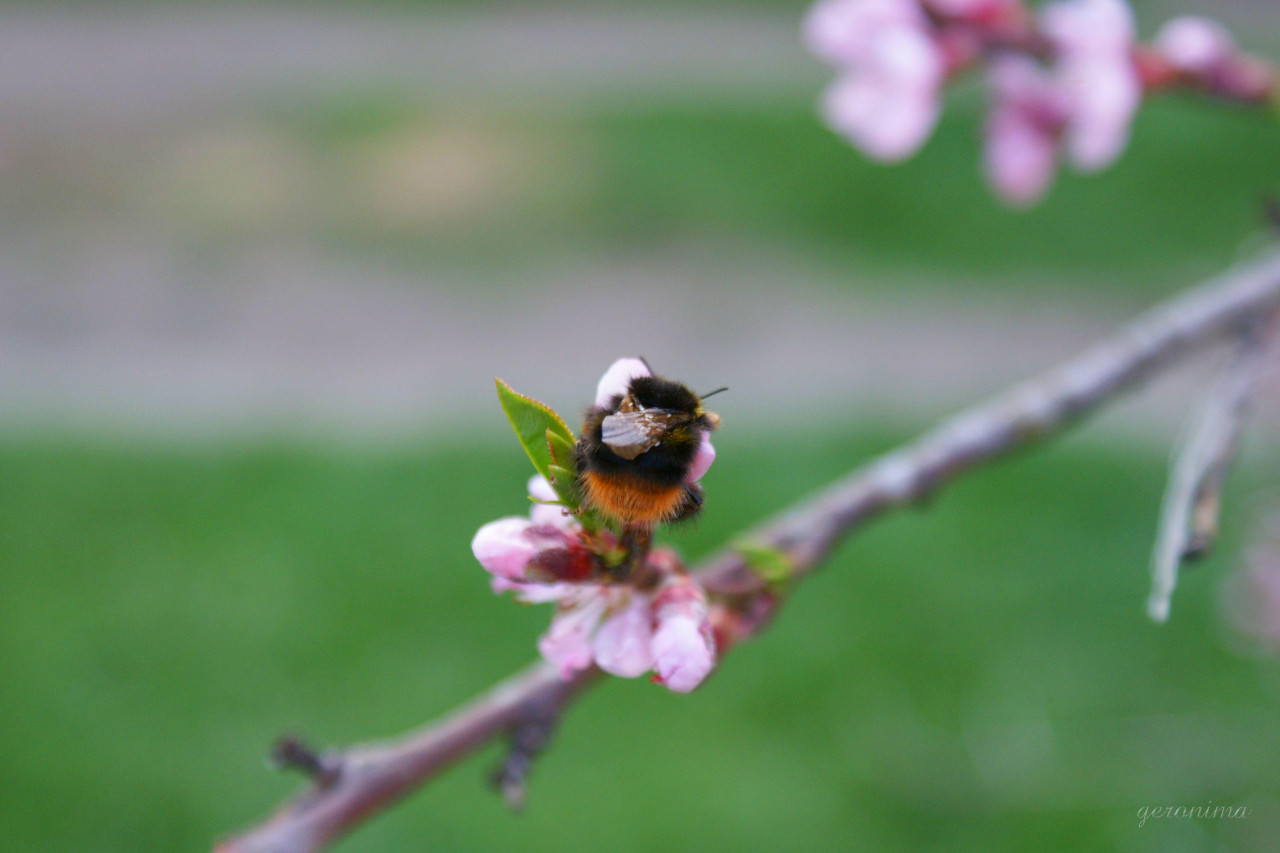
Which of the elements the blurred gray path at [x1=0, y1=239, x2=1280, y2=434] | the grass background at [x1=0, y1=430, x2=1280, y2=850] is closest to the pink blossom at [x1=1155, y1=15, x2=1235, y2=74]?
the grass background at [x1=0, y1=430, x2=1280, y2=850]

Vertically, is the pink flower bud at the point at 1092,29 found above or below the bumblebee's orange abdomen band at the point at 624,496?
above

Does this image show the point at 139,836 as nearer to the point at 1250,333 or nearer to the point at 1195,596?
the point at 1250,333

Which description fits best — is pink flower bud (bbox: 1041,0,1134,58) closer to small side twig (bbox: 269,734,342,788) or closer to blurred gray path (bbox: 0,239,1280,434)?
small side twig (bbox: 269,734,342,788)

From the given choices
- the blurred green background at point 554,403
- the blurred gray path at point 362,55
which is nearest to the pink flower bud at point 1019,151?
the blurred green background at point 554,403

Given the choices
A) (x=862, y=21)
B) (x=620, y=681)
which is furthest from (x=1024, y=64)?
(x=620, y=681)

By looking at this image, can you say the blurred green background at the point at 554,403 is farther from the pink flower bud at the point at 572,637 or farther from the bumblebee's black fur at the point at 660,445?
the pink flower bud at the point at 572,637

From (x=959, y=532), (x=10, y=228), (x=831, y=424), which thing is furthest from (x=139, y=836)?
(x=10, y=228)

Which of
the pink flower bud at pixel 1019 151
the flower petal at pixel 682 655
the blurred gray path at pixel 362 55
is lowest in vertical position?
the flower petal at pixel 682 655
